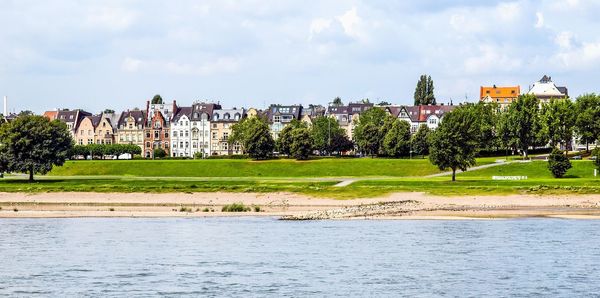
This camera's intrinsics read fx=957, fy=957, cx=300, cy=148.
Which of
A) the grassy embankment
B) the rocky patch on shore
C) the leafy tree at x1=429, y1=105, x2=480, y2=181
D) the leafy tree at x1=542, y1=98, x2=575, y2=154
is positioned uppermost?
the leafy tree at x1=542, y1=98, x2=575, y2=154

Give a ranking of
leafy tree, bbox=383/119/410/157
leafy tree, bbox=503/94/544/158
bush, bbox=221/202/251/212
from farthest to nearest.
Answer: leafy tree, bbox=383/119/410/157
leafy tree, bbox=503/94/544/158
bush, bbox=221/202/251/212

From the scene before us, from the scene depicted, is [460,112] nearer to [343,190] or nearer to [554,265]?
→ [343,190]

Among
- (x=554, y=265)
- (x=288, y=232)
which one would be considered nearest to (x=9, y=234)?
(x=288, y=232)

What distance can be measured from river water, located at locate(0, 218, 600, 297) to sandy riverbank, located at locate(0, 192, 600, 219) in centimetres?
644

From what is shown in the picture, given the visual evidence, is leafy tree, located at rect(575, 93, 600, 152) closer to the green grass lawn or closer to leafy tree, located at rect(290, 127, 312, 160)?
the green grass lawn

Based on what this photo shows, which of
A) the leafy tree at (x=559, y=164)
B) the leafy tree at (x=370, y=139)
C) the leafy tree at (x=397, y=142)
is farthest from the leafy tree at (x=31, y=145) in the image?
the leafy tree at (x=370, y=139)

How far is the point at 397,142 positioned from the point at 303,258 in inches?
4939

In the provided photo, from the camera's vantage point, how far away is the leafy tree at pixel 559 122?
16162 centimetres

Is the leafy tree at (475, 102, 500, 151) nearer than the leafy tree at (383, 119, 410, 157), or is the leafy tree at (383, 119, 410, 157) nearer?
the leafy tree at (475, 102, 500, 151)

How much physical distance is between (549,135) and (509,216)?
8702 cm

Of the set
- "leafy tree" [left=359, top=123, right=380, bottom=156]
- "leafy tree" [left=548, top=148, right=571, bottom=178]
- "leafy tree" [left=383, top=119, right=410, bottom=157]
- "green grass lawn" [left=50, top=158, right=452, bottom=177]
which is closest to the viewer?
"leafy tree" [left=548, top=148, right=571, bottom=178]

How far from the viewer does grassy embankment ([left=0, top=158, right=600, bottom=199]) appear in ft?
330

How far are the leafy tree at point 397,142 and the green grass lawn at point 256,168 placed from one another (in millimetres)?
18374

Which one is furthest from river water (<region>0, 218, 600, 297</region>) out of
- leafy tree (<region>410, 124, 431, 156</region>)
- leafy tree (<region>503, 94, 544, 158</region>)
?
leafy tree (<region>410, 124, 431, 156</region>)
